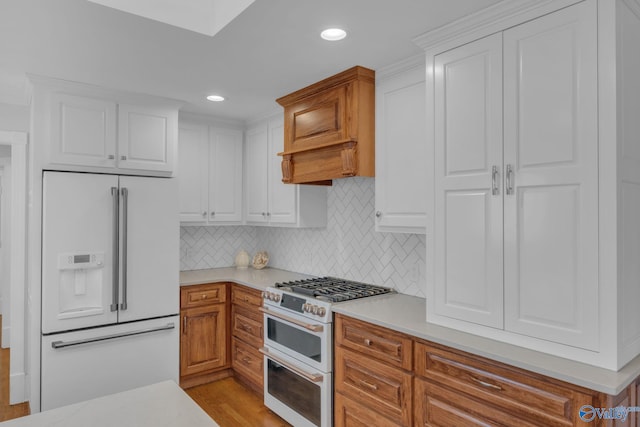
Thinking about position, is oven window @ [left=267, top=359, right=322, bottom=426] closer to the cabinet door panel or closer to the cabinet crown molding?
the cabinet door panel

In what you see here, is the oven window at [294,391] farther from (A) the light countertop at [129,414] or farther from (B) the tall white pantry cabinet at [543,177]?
(A) the light countertop at [129,414]

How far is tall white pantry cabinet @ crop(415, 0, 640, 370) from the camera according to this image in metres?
1.50

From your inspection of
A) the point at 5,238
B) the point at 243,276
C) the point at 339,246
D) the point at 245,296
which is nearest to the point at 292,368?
the point at 245,296

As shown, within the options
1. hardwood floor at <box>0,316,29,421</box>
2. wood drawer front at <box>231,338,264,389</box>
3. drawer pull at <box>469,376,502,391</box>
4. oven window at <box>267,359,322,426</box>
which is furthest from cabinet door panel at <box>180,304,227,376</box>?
drawer pull at <box>469,376,502,391</box>

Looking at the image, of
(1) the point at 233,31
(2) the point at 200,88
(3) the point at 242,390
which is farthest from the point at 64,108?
(3) the point at 242,390

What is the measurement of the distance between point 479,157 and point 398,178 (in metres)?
0.69

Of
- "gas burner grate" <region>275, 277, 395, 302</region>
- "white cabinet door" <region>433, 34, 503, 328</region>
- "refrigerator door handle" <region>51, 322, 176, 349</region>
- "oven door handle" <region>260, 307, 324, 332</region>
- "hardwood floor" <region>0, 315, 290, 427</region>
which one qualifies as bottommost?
"hardwood floor" <region>0, 315, 290, 427</region>

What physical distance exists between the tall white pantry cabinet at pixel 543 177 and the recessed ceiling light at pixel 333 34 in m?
0.50

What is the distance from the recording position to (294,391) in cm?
280

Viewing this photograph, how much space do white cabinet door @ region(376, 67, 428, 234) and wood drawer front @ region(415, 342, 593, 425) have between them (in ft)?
2.54

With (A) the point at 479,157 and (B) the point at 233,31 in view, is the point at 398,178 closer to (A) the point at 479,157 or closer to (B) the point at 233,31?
(A) the point at 479,157

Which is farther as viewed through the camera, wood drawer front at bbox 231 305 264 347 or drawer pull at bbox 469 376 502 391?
wood drawer front at bbox 231 305 264 347

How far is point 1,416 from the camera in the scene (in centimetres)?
307

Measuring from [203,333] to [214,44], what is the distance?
7.96 ft
